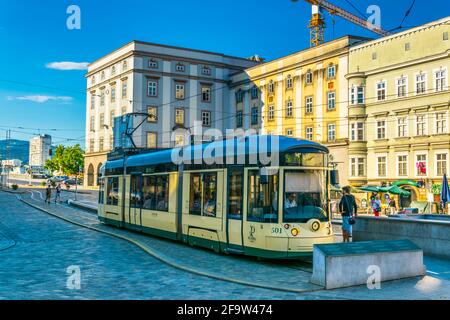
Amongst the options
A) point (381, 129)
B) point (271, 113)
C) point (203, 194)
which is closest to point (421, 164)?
point (381, 129)

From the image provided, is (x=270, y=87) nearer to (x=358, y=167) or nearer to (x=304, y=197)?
(x=358, y=167)

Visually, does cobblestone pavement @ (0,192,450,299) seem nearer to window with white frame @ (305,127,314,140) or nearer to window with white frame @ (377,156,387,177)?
window with white frame @ (377,156,387,177)

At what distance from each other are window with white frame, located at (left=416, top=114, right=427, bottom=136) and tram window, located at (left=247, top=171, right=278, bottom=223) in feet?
105

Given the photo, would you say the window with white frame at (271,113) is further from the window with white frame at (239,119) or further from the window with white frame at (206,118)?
the window with white frame at (206,118)

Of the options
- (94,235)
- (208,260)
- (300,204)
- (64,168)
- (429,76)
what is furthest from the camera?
(64,168)

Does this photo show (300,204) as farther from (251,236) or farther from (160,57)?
(160,57)

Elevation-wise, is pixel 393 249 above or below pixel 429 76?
below

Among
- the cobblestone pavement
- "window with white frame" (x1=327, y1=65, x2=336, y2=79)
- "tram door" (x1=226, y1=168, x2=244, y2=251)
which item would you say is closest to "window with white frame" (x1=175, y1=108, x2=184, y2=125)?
"window with white frame" (x1=327, y1=65, x2=336, y2=79)

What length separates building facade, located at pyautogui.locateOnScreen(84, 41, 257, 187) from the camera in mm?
63250

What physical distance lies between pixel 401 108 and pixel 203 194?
32.6m

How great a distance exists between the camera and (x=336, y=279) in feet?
32.7

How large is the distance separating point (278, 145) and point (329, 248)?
3.58 meters
